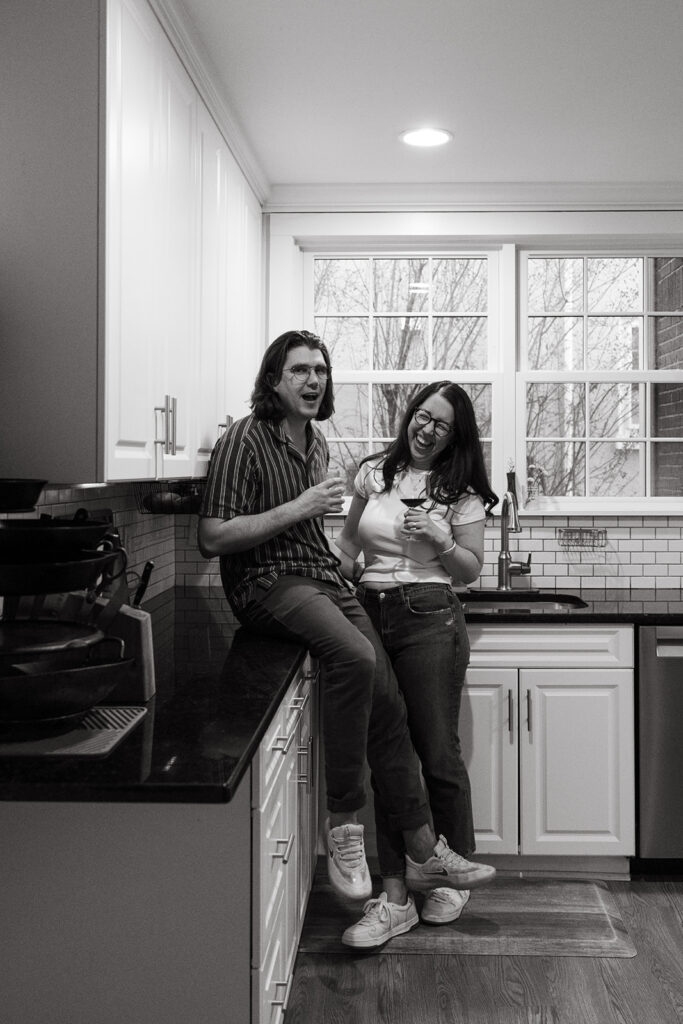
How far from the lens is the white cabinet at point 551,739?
3.33 m

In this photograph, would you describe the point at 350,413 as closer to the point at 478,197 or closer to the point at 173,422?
the point at 478,197

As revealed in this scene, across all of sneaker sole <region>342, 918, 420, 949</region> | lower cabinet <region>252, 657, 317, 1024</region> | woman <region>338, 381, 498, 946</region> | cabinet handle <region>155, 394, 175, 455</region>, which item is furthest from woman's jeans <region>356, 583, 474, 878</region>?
cabinet handle <region>155, 394, 175, 455</region>

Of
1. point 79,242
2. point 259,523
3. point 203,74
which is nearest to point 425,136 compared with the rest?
point 203,74

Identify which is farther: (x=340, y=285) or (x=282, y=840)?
(x=340, y=285)

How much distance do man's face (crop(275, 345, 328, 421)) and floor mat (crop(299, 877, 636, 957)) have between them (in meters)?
1.57

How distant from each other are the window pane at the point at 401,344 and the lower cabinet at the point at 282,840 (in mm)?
1641

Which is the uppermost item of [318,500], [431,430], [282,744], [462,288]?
[462,288]

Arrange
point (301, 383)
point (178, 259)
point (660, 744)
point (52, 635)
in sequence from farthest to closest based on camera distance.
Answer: point (660, 744), point (301, 383), point (178, 259), point (52, 635)

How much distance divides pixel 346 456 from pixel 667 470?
1.36 meters

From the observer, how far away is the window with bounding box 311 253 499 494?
4.07 m

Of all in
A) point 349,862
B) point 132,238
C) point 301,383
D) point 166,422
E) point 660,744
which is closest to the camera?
point 132,238

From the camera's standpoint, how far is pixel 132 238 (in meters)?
2.05

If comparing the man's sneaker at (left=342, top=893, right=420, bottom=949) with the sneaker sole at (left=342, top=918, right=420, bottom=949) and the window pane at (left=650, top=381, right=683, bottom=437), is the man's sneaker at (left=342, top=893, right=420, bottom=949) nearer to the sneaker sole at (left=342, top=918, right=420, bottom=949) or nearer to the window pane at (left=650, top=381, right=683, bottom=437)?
the sneaker sole at (left=342, top=918, right=420, bottom=949)

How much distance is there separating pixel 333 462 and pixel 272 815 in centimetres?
233
